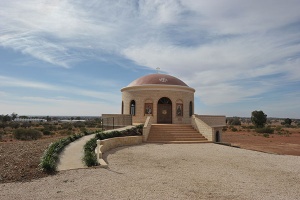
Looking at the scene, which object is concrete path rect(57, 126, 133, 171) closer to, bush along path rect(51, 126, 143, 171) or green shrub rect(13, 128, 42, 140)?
bush along path rect(51, 126, 143, 171)

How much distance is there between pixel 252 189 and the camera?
25.4ft

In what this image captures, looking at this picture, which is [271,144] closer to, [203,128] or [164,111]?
[203,128]

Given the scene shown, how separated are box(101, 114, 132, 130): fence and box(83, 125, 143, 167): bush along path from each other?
406 cm

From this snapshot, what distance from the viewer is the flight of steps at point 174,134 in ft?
64.4

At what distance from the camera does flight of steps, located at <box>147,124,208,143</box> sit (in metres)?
19.6

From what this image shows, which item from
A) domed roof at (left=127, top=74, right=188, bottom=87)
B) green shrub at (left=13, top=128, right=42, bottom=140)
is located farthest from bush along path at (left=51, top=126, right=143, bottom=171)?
green shrub at (left=13, top=128, right=42, bottom=140)

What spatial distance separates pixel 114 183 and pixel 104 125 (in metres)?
17.3

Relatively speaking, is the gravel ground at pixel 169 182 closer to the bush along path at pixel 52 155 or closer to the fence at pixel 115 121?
the bush along path at pixel 52 155

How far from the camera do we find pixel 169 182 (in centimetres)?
826

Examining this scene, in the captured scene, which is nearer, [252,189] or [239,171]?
[252,189]

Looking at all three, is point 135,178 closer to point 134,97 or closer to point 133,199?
point 133,199

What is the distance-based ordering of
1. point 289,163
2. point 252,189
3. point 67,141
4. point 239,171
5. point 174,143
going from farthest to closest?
point 174,143 < point 67,141 < point 289,163 < point 239,171 < point 252,189

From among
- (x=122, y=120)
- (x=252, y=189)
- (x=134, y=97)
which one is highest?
(x=134, y=97)

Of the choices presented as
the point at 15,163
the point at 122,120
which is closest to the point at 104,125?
the point at 122,120
